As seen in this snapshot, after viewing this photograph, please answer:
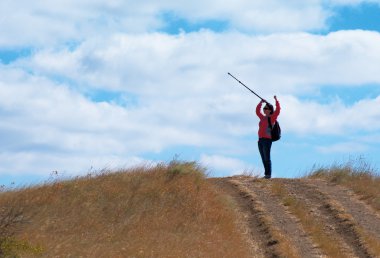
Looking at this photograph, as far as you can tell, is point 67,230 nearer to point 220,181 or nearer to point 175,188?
point 175,188

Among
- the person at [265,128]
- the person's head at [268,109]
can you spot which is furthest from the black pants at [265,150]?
the person's head at [268,109]

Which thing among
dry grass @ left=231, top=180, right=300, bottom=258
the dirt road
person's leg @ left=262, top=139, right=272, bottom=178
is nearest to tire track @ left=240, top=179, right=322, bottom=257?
the dirt road

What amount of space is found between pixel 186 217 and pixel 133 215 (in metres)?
1.30

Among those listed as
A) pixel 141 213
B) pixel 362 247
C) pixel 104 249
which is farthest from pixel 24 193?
pixel 362 247

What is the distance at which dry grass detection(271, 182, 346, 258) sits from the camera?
16.3 m

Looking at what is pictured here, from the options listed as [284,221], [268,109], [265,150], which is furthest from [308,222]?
[268,109]

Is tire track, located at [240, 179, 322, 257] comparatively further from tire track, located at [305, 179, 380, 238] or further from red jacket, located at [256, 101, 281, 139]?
tire track, located at [305, 179, 380, 238]

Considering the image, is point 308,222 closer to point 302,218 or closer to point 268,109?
point 302,218

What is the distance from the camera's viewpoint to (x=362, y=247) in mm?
16562

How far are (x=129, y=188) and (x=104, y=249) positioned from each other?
4162 millimetres

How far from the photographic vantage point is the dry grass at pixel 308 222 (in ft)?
53.6

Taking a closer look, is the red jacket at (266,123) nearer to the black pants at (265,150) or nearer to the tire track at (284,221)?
the black pants at (265,150)

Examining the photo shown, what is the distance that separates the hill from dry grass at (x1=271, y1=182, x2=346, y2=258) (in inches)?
1.1

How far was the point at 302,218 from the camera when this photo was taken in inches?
723
